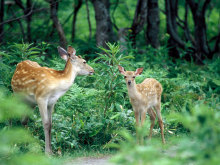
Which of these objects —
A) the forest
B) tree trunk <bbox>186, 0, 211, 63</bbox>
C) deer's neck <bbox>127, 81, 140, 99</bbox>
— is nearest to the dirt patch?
the forest

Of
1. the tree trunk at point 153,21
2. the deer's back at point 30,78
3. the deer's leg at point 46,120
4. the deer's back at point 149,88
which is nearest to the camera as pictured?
the deer's leg at point 46,120

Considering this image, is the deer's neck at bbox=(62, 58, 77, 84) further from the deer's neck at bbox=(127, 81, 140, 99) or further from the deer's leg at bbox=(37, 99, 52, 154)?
the deer's neck at bbox=(127, 81, 140, 99)

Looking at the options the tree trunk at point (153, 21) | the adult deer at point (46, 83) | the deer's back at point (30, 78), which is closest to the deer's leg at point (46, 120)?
the adult deer at point (46, 83)

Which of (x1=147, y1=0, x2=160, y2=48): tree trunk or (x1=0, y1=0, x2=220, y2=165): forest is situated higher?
(x1=147, y1=0, x2=160, y2=48): tree trunk

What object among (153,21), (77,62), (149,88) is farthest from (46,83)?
(153,21)

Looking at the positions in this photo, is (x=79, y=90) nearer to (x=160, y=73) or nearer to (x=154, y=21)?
(x=160, y=73)

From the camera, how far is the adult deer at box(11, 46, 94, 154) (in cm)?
653

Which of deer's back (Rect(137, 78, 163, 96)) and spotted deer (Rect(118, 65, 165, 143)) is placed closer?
spotted deer (Rect(118, 65, 165, 143))

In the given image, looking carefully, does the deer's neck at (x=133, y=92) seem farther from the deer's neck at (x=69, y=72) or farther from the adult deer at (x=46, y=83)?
the deer's neck at (x=69, y=72)

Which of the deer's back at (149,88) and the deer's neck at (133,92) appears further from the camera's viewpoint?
the deer's back at (149,88)

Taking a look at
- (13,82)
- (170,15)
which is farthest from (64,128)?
(170,15)

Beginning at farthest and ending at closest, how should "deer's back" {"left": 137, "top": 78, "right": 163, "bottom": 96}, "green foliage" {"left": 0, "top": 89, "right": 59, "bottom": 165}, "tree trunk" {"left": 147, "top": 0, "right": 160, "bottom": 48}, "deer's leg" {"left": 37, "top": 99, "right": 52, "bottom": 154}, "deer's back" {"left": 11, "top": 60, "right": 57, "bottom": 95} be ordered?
"tree trunk" {"left": 147, "top": 0, "right": 160, "bottom": 48}
"deer's back" {"left": 137, "top": 78, "right": 163, "bottom": 96}
"deer's back" {"left": 11, "top": 60, "right": 57, "bottom": 95}
"deer's leg" {"left": 37, "top": 99, "right": 52, "bottom": 154}
"green foliage" {"left": 0, "top": 89, "right": 59, "bottom": 165}

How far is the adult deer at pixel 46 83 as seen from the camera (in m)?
6.53

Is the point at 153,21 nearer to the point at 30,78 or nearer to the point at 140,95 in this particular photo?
the point at 140,95
